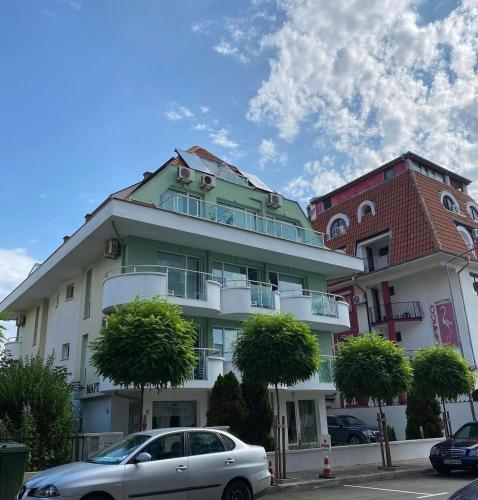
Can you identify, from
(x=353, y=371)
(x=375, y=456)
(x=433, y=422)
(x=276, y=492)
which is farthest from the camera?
(x=433, y=422)

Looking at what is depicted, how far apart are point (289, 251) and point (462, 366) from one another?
8.61 metres

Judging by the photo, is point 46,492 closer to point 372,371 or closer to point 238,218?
point 372,371

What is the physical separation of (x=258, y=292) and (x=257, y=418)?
18.3 feet

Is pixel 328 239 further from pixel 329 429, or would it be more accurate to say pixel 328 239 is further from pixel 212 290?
pixel 212 290

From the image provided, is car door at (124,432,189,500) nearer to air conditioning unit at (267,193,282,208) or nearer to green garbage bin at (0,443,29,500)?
green garbage bin at (0,443,29,500)

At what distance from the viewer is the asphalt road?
11.4 m

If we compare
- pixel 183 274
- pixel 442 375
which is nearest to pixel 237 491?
pixel 183 274

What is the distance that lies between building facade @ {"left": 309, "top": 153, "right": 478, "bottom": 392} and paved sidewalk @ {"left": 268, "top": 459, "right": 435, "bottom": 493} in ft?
42.5

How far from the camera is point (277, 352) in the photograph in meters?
14.3

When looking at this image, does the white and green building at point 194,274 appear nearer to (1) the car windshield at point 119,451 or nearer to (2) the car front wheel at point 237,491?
(1) the car windshield at point 119,451

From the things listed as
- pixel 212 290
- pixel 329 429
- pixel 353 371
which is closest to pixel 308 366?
pixel 353 371

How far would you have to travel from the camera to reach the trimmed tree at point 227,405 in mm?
16703

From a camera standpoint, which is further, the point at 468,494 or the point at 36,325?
the point at 36,325

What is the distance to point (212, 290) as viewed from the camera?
65.2ft
